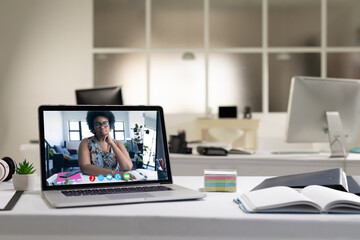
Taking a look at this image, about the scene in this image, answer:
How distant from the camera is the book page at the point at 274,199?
1.25 meters

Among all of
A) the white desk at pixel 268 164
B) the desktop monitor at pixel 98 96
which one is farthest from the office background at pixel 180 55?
the white desk at pixel 268 164

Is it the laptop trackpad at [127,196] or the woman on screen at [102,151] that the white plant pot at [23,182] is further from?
the laptop trackpad at [127,196]

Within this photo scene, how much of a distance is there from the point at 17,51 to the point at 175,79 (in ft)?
8.32

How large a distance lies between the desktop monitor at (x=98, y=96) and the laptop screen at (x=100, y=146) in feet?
6.49

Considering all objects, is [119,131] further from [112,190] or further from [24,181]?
[24,181]

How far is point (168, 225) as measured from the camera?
1.22m

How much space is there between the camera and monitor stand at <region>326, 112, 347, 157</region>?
134 inches

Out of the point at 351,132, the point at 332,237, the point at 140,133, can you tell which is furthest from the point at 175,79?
the point at 332,237

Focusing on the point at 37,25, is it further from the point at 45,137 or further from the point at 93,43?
the point at 45,137

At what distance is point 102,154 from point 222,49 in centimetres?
638

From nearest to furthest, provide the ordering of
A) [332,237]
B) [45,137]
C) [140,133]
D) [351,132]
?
[332,237], [45,137], [140,133], [351,132]

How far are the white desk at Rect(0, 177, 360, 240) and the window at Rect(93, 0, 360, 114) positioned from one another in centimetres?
650

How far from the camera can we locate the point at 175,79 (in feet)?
25.6

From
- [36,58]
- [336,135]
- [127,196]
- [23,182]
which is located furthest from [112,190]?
[36,58]
